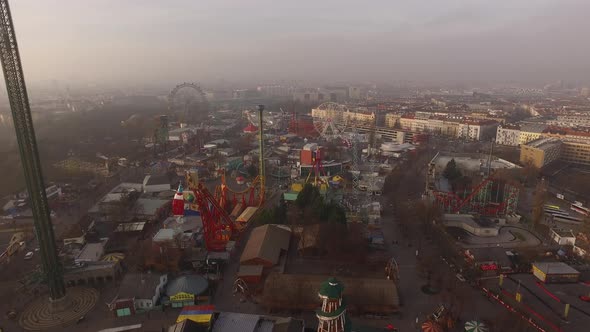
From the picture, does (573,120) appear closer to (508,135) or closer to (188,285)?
(508,135)

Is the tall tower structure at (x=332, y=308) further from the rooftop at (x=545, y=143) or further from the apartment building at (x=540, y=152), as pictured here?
the rooftop at (x=545, y=143)

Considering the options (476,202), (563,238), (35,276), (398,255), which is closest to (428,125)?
(476,202)

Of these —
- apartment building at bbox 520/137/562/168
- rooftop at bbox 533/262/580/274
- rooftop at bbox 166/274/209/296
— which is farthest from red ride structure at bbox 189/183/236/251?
apartment building at bbox 520/137/562/168

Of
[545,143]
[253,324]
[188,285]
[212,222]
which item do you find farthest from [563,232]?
[545,143]

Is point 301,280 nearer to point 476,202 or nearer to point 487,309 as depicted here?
point 487,309

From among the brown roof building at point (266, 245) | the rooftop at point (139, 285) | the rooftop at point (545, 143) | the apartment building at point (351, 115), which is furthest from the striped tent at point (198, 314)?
the apartment building at point (351, 115)

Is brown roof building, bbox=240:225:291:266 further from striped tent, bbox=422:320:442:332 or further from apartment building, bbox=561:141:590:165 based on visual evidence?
apartment building, bbox=561:141:590:165
